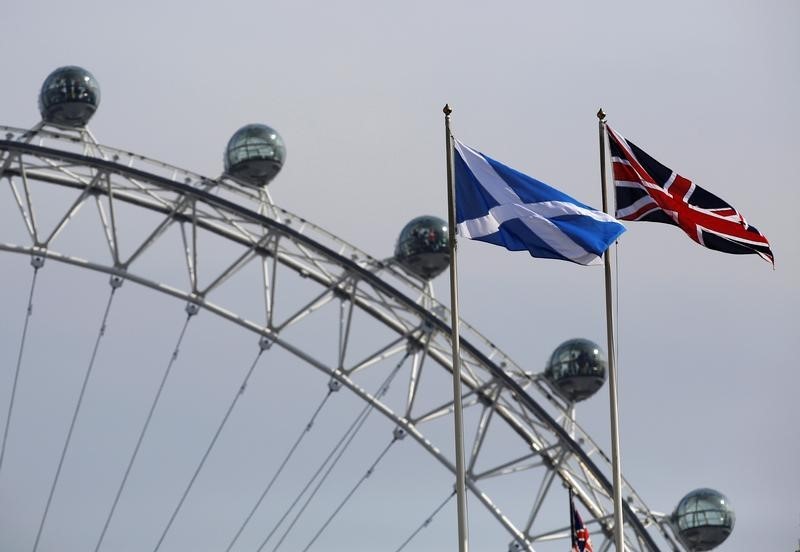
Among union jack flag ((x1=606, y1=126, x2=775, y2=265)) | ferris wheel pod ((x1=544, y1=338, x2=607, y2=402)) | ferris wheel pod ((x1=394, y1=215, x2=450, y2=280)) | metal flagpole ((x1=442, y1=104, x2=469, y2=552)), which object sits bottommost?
metal flagpole ((x1=442, y1=104, x2=469, y2=552))

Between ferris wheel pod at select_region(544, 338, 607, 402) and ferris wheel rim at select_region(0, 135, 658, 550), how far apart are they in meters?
0.73

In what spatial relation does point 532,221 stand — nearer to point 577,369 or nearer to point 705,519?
point 577,369

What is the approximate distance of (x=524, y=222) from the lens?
29.3 meters

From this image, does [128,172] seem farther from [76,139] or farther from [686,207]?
[686,207]

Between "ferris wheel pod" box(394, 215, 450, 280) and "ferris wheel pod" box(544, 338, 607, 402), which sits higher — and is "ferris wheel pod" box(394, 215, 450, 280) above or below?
above

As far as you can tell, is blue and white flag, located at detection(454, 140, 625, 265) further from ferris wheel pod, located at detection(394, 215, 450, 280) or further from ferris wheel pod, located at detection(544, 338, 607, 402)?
ferris wheel pod, located at detection(544, 338, 607, 402)

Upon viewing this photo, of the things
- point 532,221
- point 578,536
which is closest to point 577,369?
point 578,536

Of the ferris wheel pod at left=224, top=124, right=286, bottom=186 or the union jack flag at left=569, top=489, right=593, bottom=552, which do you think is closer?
the union jack flag at left=569, top=489, right=593, bottom=552

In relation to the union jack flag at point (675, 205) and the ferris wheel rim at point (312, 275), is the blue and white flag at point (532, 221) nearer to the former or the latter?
the union jack flag at point (675, 205)

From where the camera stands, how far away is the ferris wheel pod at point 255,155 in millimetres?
40500

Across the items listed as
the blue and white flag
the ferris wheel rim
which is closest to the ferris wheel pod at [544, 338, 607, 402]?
the ferris wheel rim

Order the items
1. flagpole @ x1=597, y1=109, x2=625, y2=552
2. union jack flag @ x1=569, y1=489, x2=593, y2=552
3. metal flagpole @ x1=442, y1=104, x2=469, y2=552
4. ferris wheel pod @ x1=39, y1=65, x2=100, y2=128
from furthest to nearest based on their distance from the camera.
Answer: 1. ferris wheel pod @ x1=39, y1=65, x2=100, y2=128
2. union jack flag @ x1=569, y1=489, x2=593, y2=552
3. flagpole @ x1=597, y1=109, x2=625, y2=552
4. metal flagpole @ x1=442, y1=104, x2=469, y2=552

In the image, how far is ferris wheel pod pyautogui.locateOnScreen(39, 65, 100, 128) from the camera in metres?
40.3

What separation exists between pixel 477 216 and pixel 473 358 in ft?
41.8
